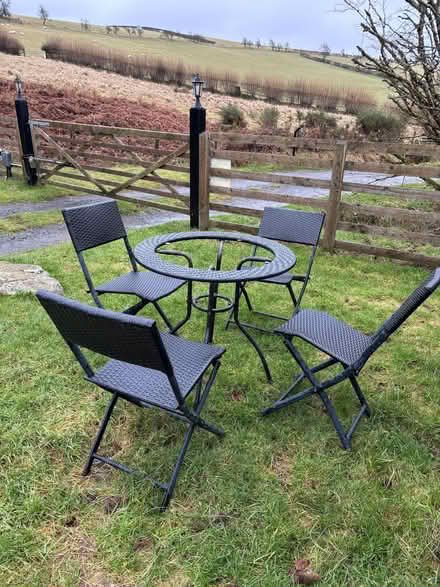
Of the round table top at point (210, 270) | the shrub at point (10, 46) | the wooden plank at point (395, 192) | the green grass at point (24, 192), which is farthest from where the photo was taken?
the shrub at point (10, 46)

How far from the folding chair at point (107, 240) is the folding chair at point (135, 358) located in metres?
0.81

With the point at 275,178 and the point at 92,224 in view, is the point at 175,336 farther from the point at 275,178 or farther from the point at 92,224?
the point at 275,178

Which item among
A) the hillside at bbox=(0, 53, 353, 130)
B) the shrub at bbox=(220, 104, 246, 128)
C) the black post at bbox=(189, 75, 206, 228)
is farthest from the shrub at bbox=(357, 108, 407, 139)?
the black post at bbox=(189, 75, 206, 228)

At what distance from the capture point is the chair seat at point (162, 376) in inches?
72.7

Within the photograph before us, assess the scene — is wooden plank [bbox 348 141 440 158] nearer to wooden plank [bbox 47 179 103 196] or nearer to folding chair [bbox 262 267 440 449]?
folding chair [bbox 262 267 440 449]

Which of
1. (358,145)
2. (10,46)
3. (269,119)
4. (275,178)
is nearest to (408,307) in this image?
(358,145)

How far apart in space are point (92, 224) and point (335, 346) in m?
2.05

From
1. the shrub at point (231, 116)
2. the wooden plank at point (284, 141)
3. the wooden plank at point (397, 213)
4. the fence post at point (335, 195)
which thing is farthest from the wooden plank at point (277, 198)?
the shrub at point (231, 116)

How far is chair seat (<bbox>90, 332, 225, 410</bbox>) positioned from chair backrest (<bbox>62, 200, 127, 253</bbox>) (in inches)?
51.2

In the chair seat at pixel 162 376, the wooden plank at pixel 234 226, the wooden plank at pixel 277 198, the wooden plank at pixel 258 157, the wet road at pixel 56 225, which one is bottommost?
the wet road at pixel 56 225

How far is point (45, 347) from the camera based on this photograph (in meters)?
3.03

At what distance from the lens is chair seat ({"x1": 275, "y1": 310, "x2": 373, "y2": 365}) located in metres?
2.22

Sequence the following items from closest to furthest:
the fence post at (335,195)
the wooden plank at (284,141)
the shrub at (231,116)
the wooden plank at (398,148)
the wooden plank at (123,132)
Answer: the wooden plank at (398,148) < the fence post at (335,195) < the wooden plank at (284,141) < the wooden plank at (123,132) < the shrub at (231,116)

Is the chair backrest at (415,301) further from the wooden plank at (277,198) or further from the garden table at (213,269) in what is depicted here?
the wooden plank at (277,198)
